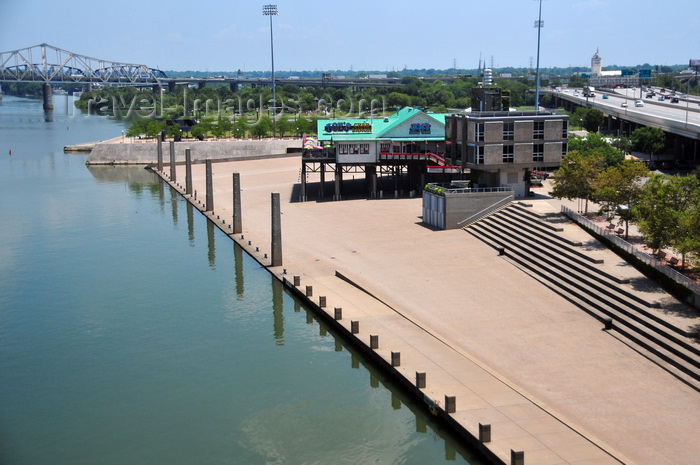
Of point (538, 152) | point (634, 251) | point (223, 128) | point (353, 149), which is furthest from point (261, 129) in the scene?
point (634, 251)

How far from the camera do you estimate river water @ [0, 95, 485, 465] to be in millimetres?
26484

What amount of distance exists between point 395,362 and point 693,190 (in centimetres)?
1871

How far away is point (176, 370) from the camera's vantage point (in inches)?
1296

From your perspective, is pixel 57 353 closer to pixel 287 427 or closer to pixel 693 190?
pixel 287 427

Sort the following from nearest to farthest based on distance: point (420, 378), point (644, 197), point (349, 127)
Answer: point (420, 378), point (644, 197), point (349, 127)

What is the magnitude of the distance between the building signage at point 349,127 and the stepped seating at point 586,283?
61.3ft

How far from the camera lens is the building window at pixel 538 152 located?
57.5 meters

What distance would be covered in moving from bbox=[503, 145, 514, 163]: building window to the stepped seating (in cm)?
443

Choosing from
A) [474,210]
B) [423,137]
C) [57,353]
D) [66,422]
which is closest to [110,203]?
[423,137]

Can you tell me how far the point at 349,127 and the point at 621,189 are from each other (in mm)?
29585

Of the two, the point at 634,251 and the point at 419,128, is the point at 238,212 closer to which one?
the point at 419,128

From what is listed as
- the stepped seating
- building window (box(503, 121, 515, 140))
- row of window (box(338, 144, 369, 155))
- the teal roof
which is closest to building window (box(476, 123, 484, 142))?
building window (box(503, 121, 515, 140))

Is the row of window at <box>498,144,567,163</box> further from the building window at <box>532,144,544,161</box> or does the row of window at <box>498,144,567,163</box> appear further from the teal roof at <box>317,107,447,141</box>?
the teal roof at <box>317,107,447,141</box>

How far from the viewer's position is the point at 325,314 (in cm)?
3825
